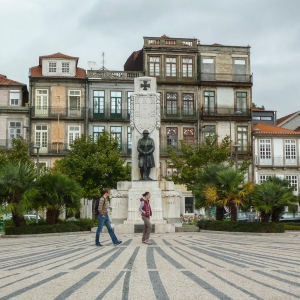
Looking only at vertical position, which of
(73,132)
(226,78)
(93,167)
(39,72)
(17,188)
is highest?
(39,72)

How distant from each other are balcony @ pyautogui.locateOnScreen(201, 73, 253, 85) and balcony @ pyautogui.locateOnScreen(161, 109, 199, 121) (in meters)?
3.44

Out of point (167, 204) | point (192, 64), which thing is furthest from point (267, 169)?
point (167, 204)

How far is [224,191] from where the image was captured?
2539 centimetres

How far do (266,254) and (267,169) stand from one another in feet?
147

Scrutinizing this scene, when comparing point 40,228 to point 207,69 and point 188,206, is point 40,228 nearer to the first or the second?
point 188,206

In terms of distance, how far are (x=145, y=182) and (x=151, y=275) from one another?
17.0 meters

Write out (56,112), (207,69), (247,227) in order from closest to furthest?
(247,227)
(56,112)
(207,69)

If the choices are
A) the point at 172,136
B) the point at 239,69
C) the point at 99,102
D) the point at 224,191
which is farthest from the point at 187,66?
the point at 224,191

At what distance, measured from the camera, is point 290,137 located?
5850 centimetres

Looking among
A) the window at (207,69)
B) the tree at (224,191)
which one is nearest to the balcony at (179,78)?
the window at (207,69)

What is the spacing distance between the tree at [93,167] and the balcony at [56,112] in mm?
8278

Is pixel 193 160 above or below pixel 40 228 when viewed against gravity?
above

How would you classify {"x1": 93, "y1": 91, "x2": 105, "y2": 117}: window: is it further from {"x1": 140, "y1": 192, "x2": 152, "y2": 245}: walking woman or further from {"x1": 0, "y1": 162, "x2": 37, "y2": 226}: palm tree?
{"x1": 140, "y1": 192, "x2": 152, "y2": 245}: walking woman

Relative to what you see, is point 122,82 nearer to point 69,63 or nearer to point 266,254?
point 69,63
